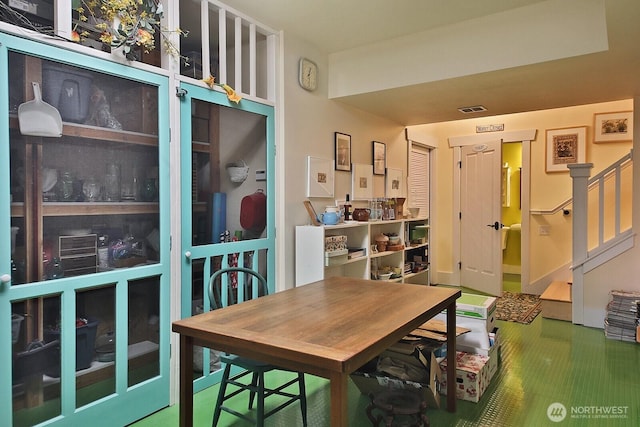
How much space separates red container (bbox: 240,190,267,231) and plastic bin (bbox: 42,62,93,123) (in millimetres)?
1260

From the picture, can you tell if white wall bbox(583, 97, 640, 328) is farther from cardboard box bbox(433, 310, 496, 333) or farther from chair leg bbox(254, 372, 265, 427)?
chair leg bbox(254, 372, 265, 427)

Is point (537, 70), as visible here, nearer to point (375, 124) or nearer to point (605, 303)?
point (375, 124)

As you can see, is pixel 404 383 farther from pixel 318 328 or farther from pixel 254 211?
pixel 254 211

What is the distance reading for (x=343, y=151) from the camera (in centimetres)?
421

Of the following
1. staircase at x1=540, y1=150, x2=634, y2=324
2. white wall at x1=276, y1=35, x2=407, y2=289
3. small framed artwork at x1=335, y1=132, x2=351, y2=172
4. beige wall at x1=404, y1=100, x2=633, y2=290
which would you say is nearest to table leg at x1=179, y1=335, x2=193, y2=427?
white wall at x1=276, y1=35, x2=407, y2=289

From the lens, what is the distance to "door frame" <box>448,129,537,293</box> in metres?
5.64

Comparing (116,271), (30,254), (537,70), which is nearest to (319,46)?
(537,70)

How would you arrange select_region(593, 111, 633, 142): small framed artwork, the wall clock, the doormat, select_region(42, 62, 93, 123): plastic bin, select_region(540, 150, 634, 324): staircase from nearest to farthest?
select_region(42, 62, 93, 123): plastic bin
the wall clock
select_region(540, 150, 634, 324): staircase
the doormat
select_region(593, 111, 633, 142): small framed artwork

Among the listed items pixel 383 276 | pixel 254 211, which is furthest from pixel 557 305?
pixel 254 211

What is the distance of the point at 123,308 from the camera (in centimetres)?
236

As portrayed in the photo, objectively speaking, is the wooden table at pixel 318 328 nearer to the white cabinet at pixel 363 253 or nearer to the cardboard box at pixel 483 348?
the cardboard box at pixel 483 348

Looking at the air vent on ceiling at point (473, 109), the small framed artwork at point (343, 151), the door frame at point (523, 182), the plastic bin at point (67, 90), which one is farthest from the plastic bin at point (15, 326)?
the door frame at point (523, 182)

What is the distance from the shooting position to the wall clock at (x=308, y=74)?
3584 millimetres

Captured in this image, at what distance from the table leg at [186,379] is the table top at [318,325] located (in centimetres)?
6
